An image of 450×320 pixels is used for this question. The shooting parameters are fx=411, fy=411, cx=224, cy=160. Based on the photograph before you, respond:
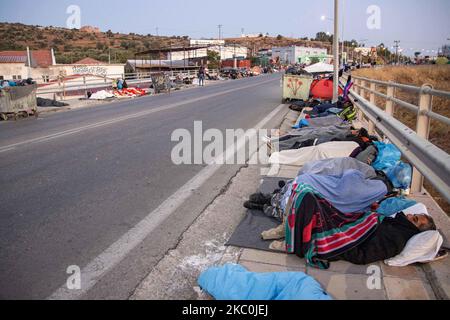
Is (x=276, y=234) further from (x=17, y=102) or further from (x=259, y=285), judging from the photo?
(x=17, y=102)

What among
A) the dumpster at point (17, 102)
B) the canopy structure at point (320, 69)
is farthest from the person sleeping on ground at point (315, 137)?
the canopy structure at point (320, 69)

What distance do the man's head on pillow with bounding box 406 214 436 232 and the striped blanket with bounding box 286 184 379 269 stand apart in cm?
32

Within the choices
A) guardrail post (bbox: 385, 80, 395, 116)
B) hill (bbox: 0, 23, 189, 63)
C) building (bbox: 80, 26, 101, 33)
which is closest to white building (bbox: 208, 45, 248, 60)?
hill (bbox: 0, 23, 189, 63)

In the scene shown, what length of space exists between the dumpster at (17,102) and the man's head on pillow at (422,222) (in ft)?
52.2

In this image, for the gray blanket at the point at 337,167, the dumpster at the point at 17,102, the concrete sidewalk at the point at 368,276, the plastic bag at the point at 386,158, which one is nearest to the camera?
the concrete sidewalk at the point at 368,276

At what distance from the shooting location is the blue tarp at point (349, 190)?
388 cm

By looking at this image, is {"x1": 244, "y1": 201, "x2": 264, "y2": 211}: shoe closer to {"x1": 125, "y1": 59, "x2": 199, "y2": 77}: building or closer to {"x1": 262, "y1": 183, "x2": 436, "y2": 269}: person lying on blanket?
{"x1": 262, "y1": 183, "x2": 436, "y2": 269}: person lying on blanket

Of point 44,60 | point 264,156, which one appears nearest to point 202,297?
point 264,156

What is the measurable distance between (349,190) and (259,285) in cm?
149

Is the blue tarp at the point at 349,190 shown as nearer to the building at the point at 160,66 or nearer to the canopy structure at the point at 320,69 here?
the canopy structure at the point at 320,69

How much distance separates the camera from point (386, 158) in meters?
Result: 5.34

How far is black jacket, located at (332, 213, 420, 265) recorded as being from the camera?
11.2 ft

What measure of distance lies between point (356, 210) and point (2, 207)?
4155 mm

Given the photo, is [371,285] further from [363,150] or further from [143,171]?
[143,171]
